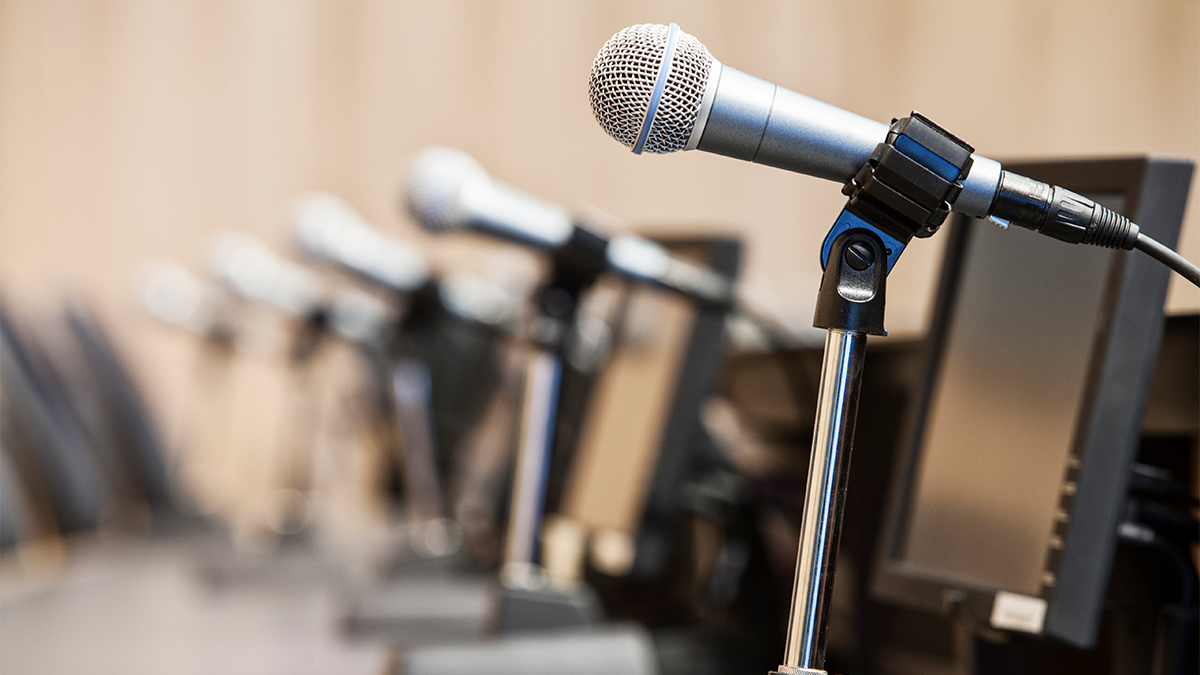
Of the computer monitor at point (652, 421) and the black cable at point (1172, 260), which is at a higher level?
the black cable at point (1172, 260)

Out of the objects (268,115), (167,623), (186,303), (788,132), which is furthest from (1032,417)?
(268,115)

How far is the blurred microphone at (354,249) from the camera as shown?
173cm

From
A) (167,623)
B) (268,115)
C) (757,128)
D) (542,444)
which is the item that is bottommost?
(167,623)

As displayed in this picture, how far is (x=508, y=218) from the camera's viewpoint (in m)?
1.02

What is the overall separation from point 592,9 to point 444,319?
211cm

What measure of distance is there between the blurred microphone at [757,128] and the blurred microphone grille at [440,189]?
539 mm

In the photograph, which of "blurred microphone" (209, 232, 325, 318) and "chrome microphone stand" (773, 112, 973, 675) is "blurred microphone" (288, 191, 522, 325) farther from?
"chrome microphone stand" (773, 112, 973, 675)

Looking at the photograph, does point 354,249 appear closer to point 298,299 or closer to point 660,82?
point 298,299

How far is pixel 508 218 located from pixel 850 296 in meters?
0.57

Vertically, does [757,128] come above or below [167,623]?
above

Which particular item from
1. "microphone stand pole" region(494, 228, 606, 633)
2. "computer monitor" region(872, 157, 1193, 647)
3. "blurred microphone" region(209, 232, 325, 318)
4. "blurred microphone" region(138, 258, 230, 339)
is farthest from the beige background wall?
"computer monitor" region(872, 157, 1193, 647)

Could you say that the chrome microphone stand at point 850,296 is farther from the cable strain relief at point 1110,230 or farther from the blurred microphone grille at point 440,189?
the blurred microphone grille at point 440,189

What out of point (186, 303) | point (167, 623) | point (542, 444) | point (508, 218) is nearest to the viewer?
point (508, 218)

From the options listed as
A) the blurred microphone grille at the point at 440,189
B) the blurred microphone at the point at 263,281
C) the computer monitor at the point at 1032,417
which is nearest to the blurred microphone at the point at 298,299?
the blurred microphone at the point at 263,281
